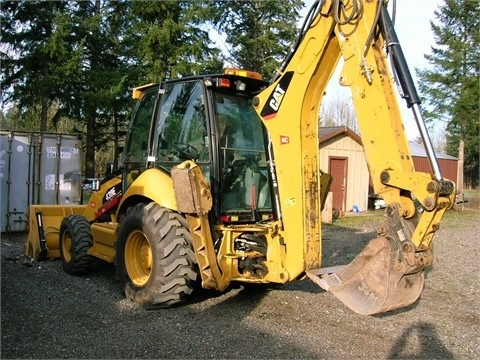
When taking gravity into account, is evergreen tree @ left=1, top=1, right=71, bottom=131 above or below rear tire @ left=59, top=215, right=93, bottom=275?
above

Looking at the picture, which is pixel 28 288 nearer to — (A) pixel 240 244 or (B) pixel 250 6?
(A) pixel 240 244

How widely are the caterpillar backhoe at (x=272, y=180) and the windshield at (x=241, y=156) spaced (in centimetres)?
1

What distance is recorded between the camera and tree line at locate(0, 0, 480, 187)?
17250mm

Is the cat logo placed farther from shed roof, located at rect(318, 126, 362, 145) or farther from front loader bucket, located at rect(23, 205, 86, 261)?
shed roof, located at rect(318, 126, 362, 145)

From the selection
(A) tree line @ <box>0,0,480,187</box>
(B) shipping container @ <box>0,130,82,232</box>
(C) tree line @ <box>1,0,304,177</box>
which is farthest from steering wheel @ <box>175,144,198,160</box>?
(C) tree line @ <box>1,0,304,177</box>

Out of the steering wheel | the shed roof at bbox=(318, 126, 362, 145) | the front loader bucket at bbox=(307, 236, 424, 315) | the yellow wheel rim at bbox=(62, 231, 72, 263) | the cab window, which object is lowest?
the yellow wheel rim at bbox=(62, 231, 72, 263)

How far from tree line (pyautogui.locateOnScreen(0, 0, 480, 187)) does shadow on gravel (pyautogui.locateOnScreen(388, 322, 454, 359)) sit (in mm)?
11437

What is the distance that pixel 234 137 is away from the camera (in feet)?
18.3

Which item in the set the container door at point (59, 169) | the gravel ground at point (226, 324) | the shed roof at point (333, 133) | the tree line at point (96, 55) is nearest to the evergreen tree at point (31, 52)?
the tree line at point (96, 55)

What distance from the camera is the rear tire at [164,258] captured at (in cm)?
519

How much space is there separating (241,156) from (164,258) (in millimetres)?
1403

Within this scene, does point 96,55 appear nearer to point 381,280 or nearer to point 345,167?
point 345,167

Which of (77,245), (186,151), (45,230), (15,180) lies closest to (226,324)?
(186,151)

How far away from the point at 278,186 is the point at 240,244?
778 mm
